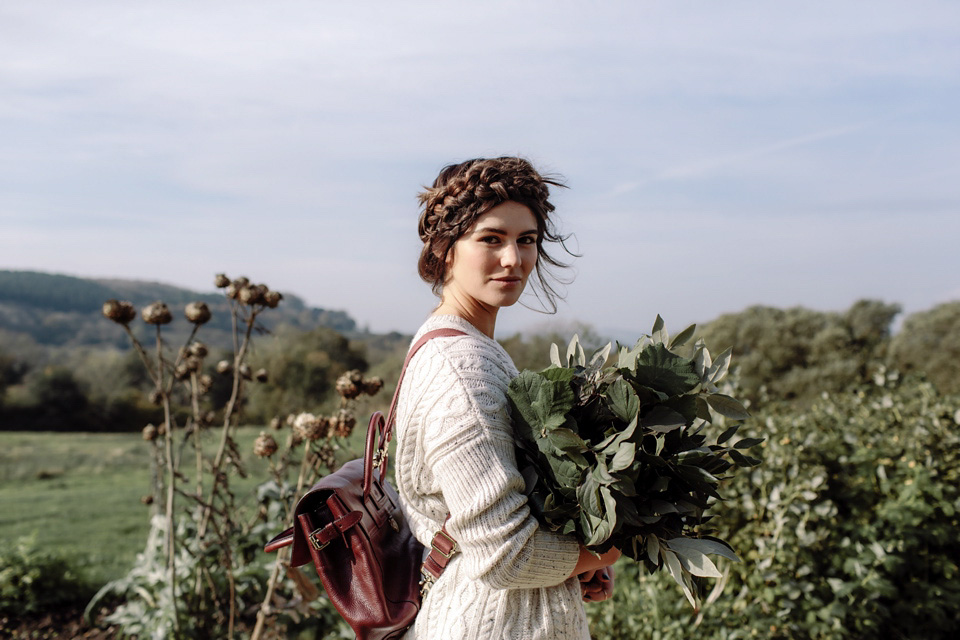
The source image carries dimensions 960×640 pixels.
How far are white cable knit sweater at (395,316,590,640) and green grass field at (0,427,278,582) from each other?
2670mm

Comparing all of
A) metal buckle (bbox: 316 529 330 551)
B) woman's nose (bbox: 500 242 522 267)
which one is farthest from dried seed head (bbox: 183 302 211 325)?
woman's nose (bbox: 500 242 522 267)

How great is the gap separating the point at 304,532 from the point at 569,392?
0.74 metres

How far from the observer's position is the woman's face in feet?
5.83

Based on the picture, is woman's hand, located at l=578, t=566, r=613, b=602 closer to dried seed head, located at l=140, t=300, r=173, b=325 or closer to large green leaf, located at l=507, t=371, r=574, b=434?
large green leaf, located at l=507, t=371, r=574, b=434

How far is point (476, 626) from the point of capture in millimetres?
1573

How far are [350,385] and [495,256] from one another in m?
1.19

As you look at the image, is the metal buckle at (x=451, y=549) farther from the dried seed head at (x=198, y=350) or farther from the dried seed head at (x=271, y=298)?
the dried seed head at (x=198, y=350)

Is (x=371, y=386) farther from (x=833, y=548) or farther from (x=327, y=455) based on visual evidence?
(x=833, y=548)

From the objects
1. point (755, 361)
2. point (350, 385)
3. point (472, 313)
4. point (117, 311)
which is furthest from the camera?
point (755, 361)

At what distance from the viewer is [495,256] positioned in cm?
178

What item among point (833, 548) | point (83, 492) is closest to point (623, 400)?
point (833, 548)

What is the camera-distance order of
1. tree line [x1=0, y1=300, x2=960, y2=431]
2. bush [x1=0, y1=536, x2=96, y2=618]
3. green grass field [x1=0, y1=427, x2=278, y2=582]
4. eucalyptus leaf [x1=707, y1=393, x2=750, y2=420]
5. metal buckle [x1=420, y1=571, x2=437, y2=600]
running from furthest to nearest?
tree line [x1=0, y1=300, x2=960, y2=431], green grass field [x1=0, y1=427, x2=278, y2=582], bush [x1=0, y1=536, x2=96, y2=618], metal buckle [x1=420, y1=571, x2=437, y2=600], eucalyptus leaf [x1=707, y1=393, x2=750, y2=420]

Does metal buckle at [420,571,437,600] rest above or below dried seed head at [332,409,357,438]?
below

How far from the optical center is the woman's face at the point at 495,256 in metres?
1.78
